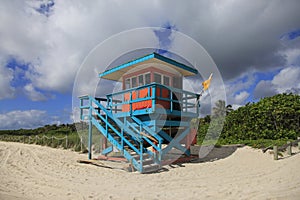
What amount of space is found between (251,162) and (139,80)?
6.03 metres

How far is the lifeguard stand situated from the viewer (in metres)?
8.77

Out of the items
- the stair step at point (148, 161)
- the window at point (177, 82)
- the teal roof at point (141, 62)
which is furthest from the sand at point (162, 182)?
the teal roof at point (141, 62)

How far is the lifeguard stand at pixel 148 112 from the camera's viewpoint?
28.8 ft

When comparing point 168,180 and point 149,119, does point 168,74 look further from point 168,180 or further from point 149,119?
point 168,180

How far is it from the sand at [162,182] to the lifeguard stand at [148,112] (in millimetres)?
1128

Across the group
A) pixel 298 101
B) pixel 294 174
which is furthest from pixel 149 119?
pixel 298 101

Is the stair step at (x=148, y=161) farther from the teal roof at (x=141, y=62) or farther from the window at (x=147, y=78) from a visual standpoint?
the teal roof at (x=141, y=62)

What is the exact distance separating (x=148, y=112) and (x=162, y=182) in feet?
9.66

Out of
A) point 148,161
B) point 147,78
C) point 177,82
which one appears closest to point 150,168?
point 148,161

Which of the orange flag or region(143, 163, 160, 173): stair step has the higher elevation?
the orange flag

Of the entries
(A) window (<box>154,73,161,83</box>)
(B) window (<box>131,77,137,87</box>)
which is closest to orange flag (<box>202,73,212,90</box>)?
(A) window (<box>154,73,161,83</box>)

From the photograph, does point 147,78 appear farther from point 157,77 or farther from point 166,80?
point 166,80

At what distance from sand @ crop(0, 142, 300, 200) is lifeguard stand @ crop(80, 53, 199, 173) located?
113 cm

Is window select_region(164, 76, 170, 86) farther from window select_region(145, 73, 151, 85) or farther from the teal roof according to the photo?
window select_region(145, 73, 151, 85)
